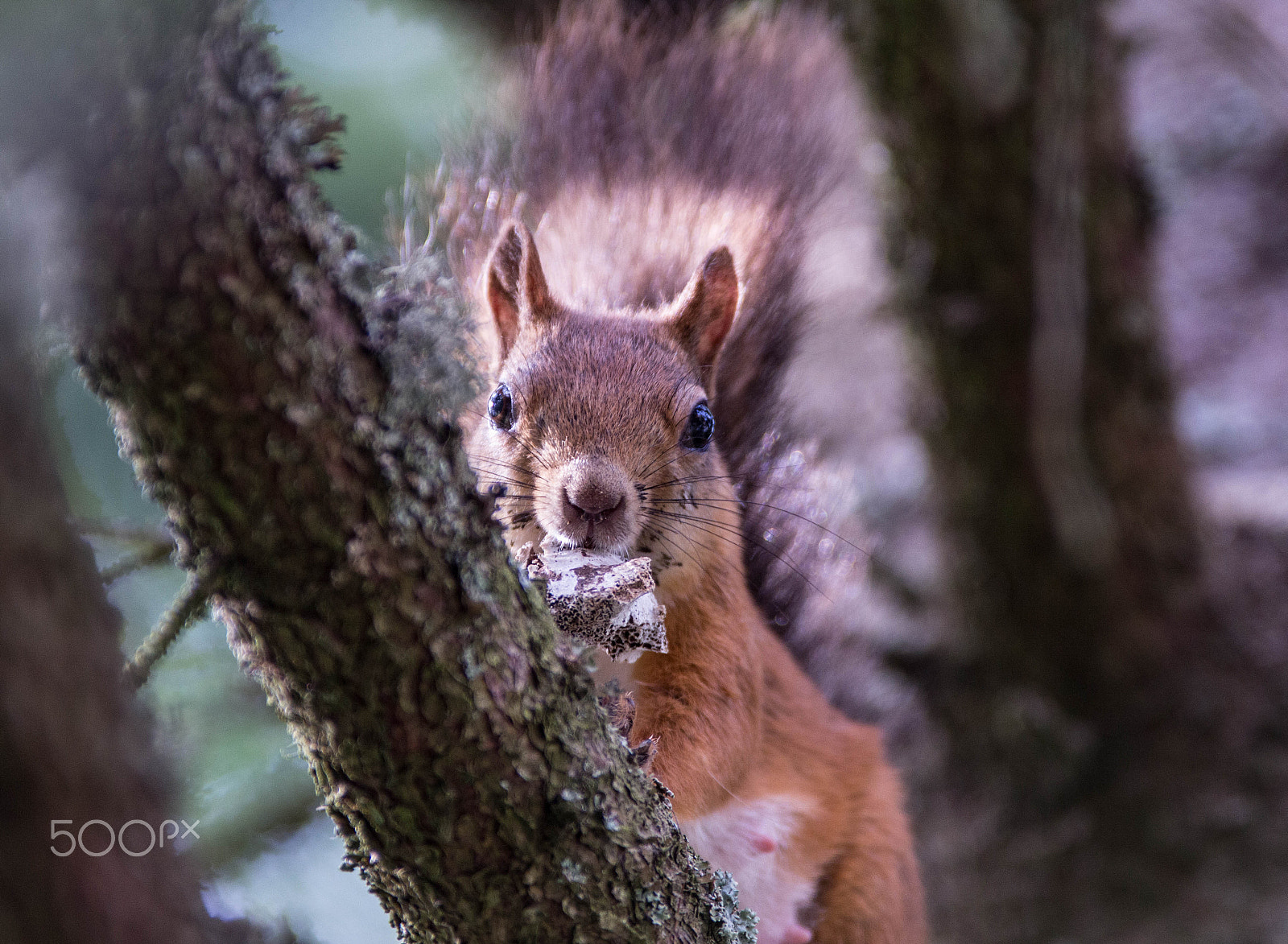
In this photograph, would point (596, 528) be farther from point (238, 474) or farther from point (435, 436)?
point (238, 474)

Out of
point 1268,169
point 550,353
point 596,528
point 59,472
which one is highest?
point 1268,169

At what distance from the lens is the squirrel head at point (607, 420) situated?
55.8 inches

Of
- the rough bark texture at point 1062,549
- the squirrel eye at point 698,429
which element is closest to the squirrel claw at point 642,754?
the squirrel eye at point 698,429

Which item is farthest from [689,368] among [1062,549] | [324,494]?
[1062,549]

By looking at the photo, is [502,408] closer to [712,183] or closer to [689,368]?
[689,368]

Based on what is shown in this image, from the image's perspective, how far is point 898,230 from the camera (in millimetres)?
2908

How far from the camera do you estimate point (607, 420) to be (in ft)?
5.12

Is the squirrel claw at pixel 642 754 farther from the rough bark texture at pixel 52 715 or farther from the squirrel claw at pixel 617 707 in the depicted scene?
the rough bark texture at pixel 52 715

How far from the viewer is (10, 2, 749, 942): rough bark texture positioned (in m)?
0.62

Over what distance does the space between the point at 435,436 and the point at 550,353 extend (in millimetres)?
805

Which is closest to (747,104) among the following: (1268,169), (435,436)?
(435,436)

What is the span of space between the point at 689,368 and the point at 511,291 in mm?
328

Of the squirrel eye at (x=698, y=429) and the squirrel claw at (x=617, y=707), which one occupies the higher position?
the squirrel eye at (x=698, y=429)

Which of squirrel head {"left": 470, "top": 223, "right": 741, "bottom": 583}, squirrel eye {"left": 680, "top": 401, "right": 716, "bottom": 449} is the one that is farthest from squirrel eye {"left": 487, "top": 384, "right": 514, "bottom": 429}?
squirrel eye {"left": 680, "top": 401, "right": 716, "bottom": 449}
